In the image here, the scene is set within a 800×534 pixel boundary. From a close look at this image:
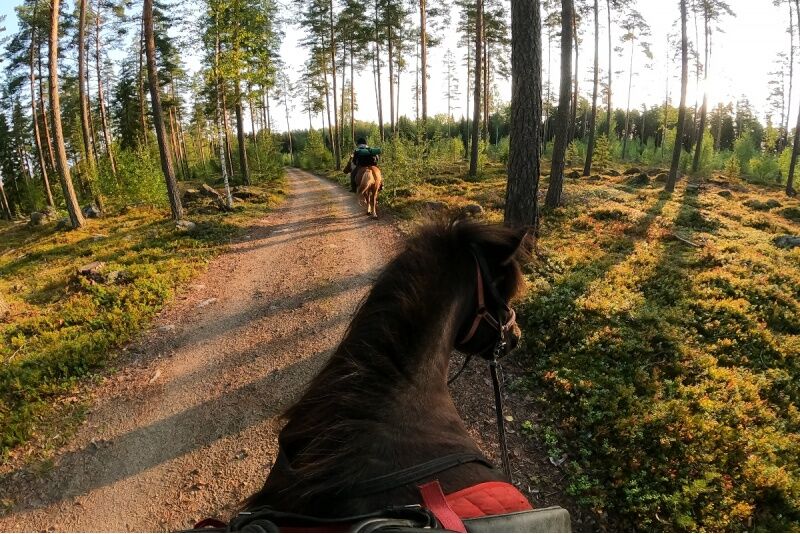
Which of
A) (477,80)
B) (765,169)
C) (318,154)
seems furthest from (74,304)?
(765,169)

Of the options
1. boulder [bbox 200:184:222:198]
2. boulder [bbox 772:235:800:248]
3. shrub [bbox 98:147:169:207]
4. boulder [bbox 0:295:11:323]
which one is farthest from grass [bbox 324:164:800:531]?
shrub [bbox 98:147:169:207]

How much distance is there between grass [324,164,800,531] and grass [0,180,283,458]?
17.1ft

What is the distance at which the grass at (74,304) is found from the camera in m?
4.97

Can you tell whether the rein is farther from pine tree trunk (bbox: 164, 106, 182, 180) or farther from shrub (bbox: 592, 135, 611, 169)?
pine tree trunk (bbox: 164, 106, 182, 180)

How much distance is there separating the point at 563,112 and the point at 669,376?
426 inches

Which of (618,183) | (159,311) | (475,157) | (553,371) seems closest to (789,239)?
(553,371)

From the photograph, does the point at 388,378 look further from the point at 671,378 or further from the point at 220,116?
the point at 220,116

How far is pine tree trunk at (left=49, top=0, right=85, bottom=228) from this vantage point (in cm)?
1466

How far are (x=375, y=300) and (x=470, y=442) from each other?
984 millimetres

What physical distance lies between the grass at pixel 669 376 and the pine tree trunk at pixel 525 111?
56.5 inches

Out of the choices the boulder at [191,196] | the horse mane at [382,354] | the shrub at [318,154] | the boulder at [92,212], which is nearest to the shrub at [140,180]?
the boulder at [191,196]

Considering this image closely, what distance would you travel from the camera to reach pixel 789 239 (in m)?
11.2

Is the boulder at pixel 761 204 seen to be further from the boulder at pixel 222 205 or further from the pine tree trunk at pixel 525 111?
the boulder at pixel 222 205

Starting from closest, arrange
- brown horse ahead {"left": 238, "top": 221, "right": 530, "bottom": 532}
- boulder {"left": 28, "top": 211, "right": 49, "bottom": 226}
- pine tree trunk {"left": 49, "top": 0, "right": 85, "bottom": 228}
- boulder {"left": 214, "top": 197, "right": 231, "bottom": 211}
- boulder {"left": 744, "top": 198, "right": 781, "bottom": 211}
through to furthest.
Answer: brown horse ahead {"left": 238, "top": 221, "right": 530, "bottom": 532} → pine tree trunk {"left": 49, "top": 0, "right": 85, "bottom": 228} → boulder {"left": 214, "top": 197, "right": 231, "bottom": 211} → boulder {"left": 744, "top": 198, "right": 781, "bottom": 211} → boulder {"left": 28, "top": 211, "right": 49, "bottom": 226}
